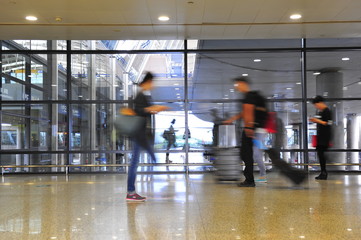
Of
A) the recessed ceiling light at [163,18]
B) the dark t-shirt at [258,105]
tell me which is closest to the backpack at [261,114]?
the dark t-shirt at [258,105]

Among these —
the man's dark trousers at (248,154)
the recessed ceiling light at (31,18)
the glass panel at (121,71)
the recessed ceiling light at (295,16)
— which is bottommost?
the man's dark trousers at (248,154)

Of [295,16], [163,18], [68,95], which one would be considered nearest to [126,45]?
[68,95]

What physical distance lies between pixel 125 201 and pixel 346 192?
3.30 meters

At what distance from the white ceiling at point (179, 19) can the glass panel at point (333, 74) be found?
159 cm

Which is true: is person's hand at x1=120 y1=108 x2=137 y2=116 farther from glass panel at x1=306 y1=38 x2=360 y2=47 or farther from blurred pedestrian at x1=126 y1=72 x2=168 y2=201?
glass panel at x1=306 y1=38 x2=360 y2=47

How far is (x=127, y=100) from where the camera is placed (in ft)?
32.5

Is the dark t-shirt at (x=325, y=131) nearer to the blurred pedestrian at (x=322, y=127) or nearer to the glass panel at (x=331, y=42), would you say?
the blurred pedestrian at (x=322, y=127)

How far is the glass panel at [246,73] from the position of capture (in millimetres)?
10055

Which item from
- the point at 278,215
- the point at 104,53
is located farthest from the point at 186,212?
the point at 104,53

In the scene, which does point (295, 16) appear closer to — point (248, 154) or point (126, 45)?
point (248, 154)

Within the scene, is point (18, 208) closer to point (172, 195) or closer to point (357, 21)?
point (172, 195)

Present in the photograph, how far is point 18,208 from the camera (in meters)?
4.18

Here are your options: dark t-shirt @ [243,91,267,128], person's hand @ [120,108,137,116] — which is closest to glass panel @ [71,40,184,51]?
dark t-shirt @ [243,91,267,128]

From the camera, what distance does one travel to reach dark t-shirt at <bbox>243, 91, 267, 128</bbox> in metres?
5.51
